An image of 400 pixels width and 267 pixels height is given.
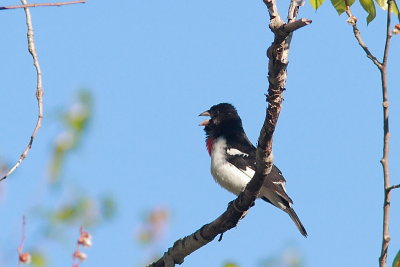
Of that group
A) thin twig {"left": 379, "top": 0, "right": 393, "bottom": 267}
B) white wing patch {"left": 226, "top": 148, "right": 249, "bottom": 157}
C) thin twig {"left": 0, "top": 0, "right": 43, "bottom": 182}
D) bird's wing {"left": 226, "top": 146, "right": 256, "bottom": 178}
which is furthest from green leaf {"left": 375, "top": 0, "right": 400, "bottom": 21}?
white wing patch {"left": 226, "top": 148, "right": 249, "bottom": 157}

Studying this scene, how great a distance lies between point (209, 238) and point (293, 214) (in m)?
2.15

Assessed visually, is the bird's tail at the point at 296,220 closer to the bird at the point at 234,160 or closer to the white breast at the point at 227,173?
the bird at the point at 234,160

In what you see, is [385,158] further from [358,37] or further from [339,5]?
[339,5]

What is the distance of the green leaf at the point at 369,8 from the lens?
3.26 metres

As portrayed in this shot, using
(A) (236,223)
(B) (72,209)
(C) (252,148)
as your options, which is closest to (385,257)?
(B) (72,209)

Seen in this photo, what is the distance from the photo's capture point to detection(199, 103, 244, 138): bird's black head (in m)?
7.83

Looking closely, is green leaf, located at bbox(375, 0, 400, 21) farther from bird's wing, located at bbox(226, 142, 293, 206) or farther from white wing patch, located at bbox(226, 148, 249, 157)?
white wing patch, located at bbox(226, 148, 249, 157)

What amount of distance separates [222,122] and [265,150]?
148 inches

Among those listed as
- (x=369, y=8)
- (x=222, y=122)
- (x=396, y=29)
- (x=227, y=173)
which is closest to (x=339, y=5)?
(x=369, y=8)

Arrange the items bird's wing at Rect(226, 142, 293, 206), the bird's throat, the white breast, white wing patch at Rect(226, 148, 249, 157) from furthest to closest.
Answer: the bird's throat
white wing patch at Rect(226, 148, 249, 157)
the white breast
bird's wing at Rect(226, 142, 293, 206)

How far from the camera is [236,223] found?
16.3 ft

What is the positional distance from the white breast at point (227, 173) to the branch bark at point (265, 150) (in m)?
2.00

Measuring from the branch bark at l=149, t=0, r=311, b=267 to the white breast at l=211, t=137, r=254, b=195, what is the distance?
6.58 ft

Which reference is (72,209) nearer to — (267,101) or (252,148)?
(267,101)
